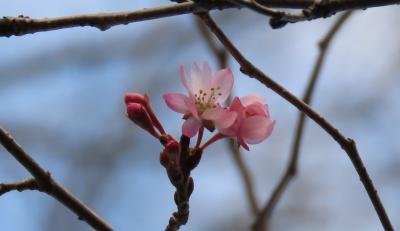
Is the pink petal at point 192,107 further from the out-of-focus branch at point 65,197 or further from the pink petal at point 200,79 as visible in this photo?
the out-of-focus branch at point 65,197

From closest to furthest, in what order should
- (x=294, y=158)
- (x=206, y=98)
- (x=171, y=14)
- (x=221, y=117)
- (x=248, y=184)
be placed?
1. (x=171, y=14)
2. (x=221, y=117)
3. (x=206, y=98)
4. (x=294, y=158)
5. (x=248, y=184)

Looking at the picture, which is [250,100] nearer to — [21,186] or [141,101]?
[141,101]

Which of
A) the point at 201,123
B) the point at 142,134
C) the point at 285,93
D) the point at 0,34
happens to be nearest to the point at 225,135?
the point at 201,123

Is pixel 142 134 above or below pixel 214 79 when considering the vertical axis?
above

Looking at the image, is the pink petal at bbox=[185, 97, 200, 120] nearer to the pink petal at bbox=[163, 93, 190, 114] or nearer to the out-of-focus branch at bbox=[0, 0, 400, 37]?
the pink petal at bbox=[163, 93, 190, 114]

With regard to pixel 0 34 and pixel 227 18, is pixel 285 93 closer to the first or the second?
pixel 0 34

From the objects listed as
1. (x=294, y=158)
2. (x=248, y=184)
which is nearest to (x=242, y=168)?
(x=248, y=184)
